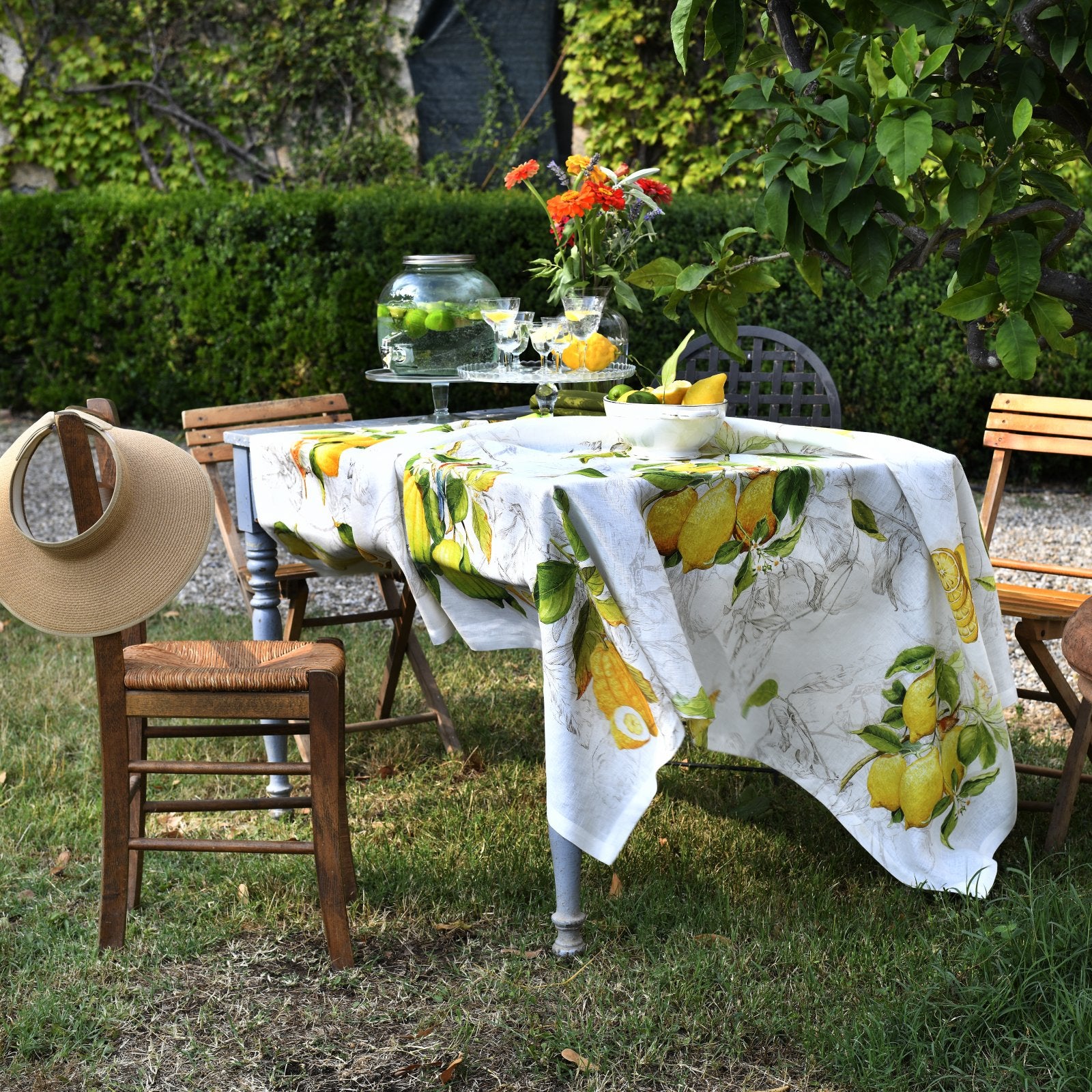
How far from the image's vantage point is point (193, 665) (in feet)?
8.25

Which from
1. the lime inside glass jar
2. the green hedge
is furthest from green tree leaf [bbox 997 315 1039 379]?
the green hedge

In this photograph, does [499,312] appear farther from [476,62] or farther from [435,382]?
[476,62]

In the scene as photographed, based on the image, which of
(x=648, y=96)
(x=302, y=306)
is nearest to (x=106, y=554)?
(x=302, y=306)

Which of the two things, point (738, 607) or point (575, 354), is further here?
point (575, 354)

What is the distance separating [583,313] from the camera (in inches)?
122

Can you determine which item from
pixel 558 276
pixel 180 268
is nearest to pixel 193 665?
pixel 558 276

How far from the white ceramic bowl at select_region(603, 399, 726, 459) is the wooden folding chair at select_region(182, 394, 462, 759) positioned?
106 cm

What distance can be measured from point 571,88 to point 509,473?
26.2 feet

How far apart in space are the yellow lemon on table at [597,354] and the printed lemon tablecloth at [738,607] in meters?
0.47

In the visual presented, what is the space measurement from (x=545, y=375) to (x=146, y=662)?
1.22 meters

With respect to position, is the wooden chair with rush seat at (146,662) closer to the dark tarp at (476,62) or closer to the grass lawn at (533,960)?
the grass lawn at (533,960)

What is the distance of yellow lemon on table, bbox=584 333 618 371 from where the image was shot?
3.11m

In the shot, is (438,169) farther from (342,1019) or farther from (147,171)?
(342,1019)

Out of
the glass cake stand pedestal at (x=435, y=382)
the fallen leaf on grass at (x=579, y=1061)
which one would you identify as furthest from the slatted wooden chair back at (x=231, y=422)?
the fallen leaf on grass at (x=579, y=1061)
